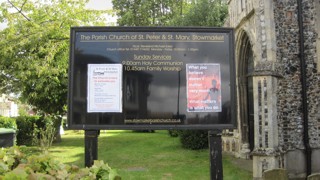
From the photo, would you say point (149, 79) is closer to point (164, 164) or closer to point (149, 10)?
point (164, 164)

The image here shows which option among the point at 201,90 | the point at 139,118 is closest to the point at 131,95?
the point at 139,118

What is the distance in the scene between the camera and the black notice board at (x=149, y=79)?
562 cm

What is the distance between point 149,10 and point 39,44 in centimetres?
2423

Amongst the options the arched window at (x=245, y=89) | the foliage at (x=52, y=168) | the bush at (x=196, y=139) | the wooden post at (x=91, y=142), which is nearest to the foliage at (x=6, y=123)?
the bush at (x=196, y=139)

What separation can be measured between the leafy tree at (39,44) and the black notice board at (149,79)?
10.0 meters

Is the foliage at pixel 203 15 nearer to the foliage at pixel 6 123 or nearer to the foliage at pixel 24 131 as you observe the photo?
the foliage at pixel 24 131

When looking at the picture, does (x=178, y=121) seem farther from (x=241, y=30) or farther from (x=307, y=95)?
(x=241, y=30)

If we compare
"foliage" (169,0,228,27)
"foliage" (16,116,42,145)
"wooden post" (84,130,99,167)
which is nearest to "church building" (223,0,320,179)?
"wooden post" (84,130,99,167)

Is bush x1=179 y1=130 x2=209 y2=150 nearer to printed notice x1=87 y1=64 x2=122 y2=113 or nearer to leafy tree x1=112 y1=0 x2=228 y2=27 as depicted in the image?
printed notice x1=87 y1=64 x2=122 y2=113

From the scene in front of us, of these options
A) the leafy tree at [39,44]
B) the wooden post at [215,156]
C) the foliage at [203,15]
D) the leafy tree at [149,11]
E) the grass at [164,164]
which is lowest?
the grass at [164,164]

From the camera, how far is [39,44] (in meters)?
16.1

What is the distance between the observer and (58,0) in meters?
17.8

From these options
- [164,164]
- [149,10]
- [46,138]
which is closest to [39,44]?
[46,138]

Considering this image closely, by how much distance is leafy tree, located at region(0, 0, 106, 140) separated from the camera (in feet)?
50.6
